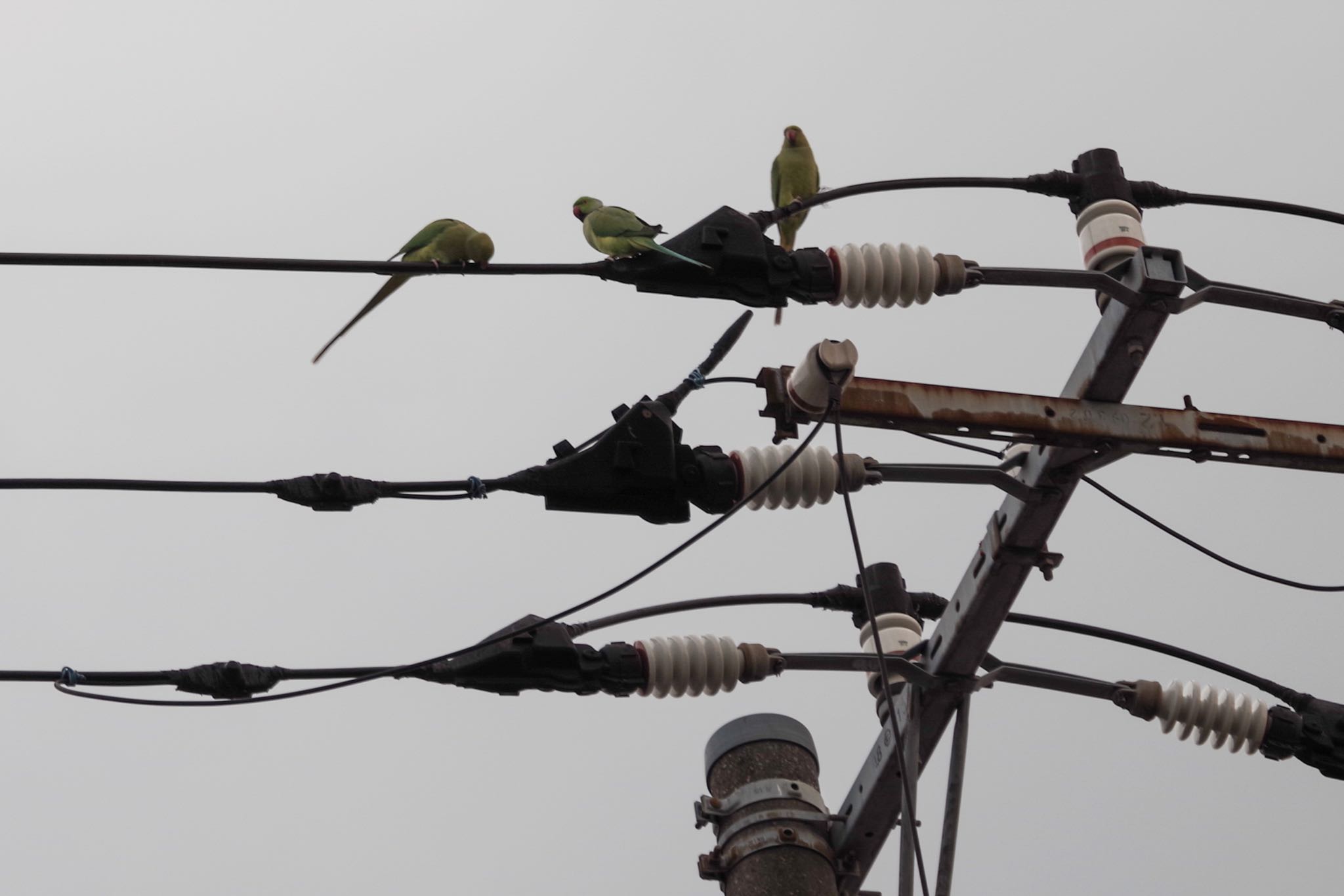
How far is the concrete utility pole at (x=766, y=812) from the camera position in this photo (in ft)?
13.1

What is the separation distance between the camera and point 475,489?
3.88 meters

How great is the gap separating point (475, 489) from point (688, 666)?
2.52 ft

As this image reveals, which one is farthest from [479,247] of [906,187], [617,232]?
[906,187]

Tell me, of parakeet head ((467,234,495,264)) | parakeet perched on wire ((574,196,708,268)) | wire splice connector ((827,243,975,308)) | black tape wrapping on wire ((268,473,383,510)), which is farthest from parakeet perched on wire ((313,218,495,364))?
wire splice connector ((827,243,975,308))

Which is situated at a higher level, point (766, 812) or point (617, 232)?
point (617, 232)

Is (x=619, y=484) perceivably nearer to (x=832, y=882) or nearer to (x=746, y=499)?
Result: (x=746, y=499)

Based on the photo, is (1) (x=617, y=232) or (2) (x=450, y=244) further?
(2) (x=450, y=244)

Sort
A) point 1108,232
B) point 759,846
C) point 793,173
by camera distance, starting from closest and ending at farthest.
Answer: point 1108,232, point 759,846, point 793,173

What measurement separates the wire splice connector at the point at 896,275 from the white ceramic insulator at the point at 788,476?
17.1 inches

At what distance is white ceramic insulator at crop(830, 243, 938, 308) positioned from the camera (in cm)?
371

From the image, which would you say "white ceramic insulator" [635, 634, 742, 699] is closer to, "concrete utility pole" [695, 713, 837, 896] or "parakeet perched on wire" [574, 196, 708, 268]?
"concrete utility pole" [695, 713, 837, 896]

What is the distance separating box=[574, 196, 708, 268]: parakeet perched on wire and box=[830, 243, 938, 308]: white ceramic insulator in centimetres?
110

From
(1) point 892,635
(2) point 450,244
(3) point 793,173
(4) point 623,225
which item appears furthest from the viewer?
(3) point 793,173

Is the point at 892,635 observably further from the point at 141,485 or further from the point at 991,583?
the point at 141,485
